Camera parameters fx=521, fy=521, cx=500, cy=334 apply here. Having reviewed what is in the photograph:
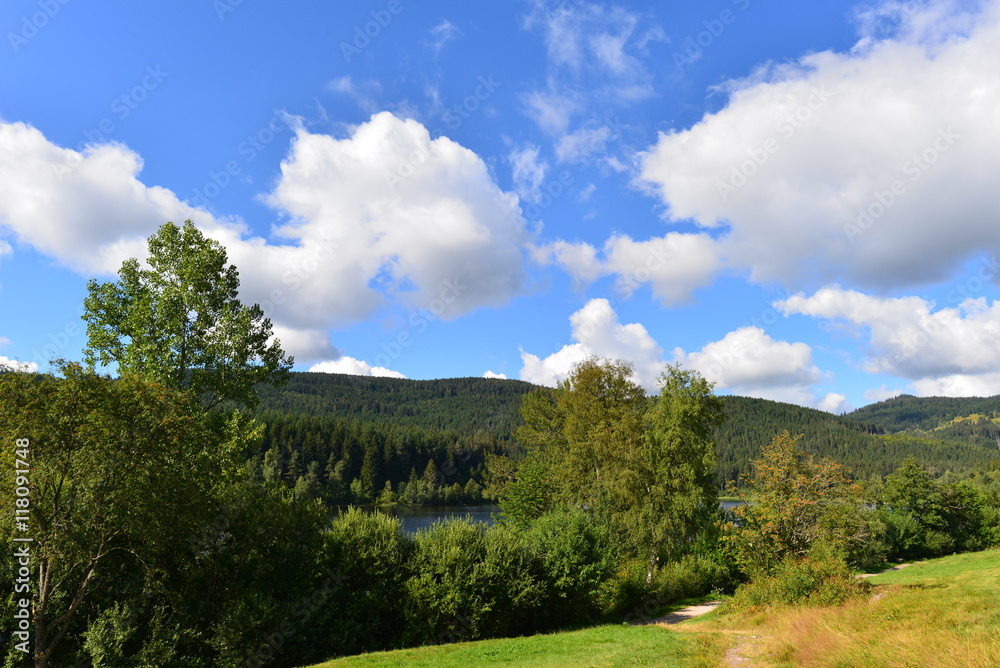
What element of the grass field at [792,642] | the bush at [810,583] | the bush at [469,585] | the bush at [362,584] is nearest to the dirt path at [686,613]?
the grass field at [792,642]

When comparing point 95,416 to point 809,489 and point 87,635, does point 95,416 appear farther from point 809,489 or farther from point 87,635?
point 809,489

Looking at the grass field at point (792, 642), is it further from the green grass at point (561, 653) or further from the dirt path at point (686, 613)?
the dirt path at point (686, 613)

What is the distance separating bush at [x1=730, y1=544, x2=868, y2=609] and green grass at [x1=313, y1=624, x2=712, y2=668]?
4985 mm

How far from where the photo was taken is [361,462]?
138 m

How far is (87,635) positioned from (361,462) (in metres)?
128

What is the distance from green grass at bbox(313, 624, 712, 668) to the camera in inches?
556

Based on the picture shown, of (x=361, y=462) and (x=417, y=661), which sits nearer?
(x=417, y=661)

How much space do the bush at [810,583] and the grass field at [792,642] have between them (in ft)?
2.62

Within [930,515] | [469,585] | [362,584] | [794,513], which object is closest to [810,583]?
[794,513]

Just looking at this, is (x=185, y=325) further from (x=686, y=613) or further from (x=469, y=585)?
(x=686, y=613)

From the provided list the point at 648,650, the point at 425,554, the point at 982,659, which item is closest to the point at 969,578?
the point at 648,650

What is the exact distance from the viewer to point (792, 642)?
12.8 metres

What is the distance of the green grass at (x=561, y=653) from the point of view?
14125 millimetres

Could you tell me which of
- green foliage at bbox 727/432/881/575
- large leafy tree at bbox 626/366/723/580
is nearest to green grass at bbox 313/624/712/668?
green foliage at bbox 727/432/881/575
